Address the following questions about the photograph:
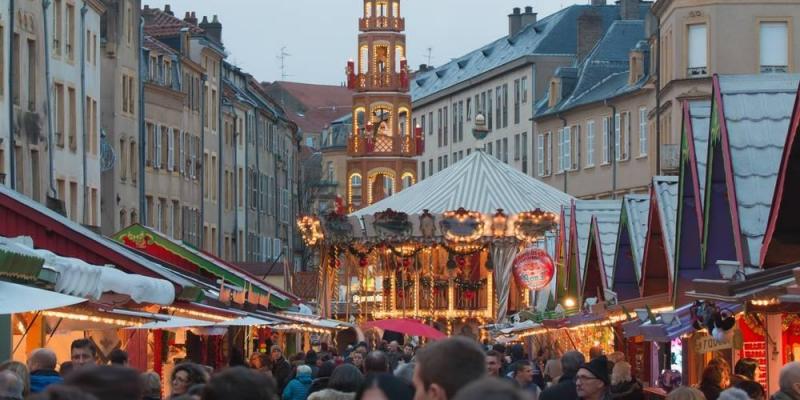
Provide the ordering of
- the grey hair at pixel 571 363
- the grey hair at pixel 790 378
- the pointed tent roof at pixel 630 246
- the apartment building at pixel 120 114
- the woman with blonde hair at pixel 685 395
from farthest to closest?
the apartment building at pixel 120 114 → the pointed tent roof at pixel 630 246 → the grey hair at pixel 571 363 → the grey hair at pixel 790 378 → the woman with blonde hair at pixel 685 395

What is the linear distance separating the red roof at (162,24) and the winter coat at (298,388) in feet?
165

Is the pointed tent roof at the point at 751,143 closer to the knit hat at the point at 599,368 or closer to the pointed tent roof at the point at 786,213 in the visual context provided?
the pointed tent roof at the point at 786,213

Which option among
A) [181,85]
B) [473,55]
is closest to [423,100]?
[473,55]

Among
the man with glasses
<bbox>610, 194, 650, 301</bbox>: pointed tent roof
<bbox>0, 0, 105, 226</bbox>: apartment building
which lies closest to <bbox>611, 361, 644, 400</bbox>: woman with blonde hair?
the man with glasses

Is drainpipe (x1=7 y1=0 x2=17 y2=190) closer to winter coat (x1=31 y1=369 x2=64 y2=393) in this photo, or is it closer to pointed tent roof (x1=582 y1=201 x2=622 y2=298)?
pointed tent roof (x1=582 y1=201 x2=622 y2=298)

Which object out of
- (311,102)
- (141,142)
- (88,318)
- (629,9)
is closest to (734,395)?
(88,318)

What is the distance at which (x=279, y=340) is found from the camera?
5203cm

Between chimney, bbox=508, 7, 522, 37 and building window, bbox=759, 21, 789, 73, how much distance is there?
4251cm

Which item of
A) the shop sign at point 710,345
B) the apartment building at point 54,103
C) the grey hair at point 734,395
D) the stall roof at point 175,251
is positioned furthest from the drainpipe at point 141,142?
the grey hair at point 734,395

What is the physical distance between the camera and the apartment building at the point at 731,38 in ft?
186

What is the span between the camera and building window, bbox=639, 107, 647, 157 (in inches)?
2776

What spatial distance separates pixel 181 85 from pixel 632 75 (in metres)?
16.4

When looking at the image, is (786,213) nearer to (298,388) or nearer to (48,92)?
(298,388)

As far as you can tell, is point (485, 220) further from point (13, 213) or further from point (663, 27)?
point (13, 213)
